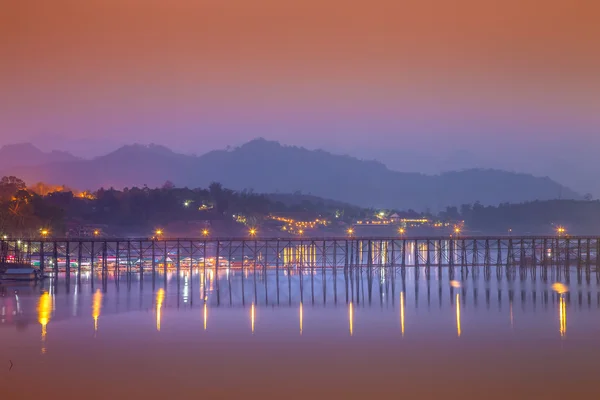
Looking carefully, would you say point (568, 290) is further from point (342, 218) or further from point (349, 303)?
point (342, 218)

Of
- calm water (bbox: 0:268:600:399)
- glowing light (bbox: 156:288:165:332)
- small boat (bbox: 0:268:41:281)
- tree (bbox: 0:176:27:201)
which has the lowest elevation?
calm water (bbox: 0:268:600:399)

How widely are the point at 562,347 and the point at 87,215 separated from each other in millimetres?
92035

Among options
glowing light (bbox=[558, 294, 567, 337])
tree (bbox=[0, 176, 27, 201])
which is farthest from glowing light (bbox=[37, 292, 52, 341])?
tree (bbox=[0, 176, 27, 201])

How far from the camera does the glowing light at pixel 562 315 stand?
2806 centimetres

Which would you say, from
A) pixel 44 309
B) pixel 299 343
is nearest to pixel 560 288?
pixel 299 343

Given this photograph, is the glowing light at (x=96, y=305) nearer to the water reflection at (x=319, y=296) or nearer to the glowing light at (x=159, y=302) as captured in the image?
the water reflection at (x=319, y=296)

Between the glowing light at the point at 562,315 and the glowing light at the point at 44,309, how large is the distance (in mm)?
18873

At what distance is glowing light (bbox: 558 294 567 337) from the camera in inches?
1105

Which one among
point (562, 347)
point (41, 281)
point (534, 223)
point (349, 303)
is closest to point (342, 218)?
point (534, 223)

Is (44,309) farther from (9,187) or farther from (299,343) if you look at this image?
(9,187)

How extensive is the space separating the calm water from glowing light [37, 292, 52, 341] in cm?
5

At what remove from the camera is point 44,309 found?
111ft

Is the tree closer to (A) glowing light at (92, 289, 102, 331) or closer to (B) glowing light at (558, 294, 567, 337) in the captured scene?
(A) glowing light at (92, 289, 102, 331)

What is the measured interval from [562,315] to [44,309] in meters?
22.8
